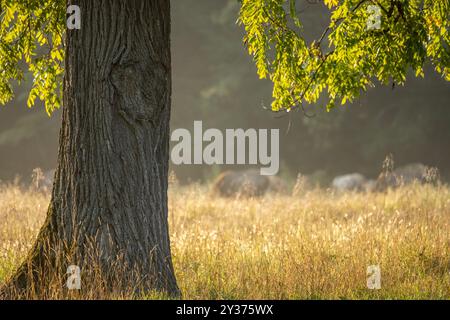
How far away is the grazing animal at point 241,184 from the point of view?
20.3 m

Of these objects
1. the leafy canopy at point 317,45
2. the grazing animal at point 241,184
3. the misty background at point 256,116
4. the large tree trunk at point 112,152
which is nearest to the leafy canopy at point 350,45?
the leafy canopy at point 317,45

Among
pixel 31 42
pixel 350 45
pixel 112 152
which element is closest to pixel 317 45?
pixel 350 45

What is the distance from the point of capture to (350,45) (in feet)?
27.3

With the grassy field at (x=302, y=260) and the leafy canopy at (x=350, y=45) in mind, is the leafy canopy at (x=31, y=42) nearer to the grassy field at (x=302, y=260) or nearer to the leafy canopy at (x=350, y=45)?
the grassy field at (x=302, y=260)

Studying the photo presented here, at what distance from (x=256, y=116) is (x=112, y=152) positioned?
2474cm

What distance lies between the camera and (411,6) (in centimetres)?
845

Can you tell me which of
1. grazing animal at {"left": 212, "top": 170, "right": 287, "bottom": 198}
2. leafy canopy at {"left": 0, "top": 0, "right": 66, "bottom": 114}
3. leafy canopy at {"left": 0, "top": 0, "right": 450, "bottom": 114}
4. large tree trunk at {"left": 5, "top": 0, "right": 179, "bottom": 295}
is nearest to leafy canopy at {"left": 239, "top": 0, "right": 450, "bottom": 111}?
leafy canopy at {"left": 0, "top": 0, "right": 450, "bottom": 114}

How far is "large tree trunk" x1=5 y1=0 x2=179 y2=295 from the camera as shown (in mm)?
6879

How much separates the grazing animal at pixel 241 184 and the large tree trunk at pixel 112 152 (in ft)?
40.7

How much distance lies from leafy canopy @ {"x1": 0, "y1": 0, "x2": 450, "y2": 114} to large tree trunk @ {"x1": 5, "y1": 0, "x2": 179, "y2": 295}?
153 cm

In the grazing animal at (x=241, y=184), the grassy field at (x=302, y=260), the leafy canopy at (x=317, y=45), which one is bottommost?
the grassy field at (x=302, y=260)

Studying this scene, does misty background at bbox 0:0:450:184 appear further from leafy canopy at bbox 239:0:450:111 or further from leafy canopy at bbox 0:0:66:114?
leafy canopy at bbox 0:0:66:114
